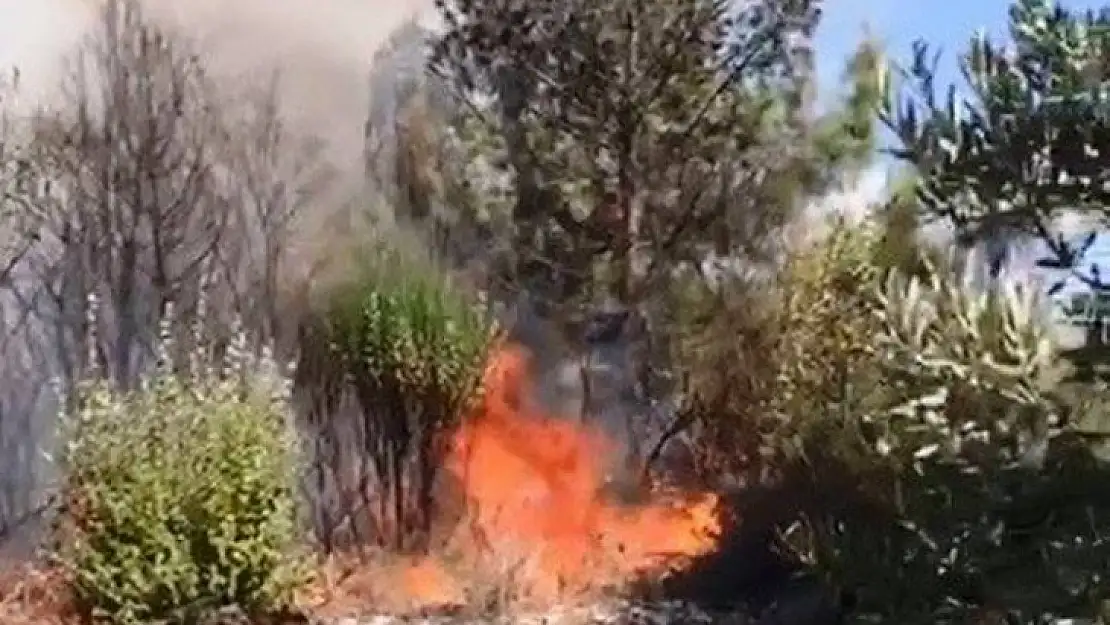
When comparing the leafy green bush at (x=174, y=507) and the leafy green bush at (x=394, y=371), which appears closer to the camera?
the leafy green bush at (x=174, y=507)

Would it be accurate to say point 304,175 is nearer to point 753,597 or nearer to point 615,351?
point 615,351

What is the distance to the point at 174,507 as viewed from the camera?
10.9 meters

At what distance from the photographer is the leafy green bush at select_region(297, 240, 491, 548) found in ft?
43.6

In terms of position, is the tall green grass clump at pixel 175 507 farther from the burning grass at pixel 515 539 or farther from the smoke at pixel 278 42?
the smoke at pixel 278 42

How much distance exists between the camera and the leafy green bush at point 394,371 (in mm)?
13281

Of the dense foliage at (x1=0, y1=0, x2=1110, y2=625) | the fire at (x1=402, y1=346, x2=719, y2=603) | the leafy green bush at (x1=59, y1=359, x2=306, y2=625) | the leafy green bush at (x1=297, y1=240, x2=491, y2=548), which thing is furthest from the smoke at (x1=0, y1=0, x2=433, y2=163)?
the leafy green bush at (x1=59, y1=359, x2=306, y2=625)

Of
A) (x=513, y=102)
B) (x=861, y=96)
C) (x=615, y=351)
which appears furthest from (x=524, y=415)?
(x=861, y=96)

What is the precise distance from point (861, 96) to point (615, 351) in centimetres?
234

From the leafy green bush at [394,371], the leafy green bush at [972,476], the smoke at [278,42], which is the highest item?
the smoke at [278,42]

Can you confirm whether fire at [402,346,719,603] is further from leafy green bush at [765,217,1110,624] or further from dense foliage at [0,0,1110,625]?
leafy green bush at [765,217,1110,624]

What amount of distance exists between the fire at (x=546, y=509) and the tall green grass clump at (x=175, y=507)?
1.45 m

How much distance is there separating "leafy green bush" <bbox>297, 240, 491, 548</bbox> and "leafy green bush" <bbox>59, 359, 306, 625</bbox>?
214cm

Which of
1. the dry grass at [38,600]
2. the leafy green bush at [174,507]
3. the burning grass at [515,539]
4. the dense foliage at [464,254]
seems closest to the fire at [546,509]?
the burning grass at [515,539]

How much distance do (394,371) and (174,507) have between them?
266 cm
